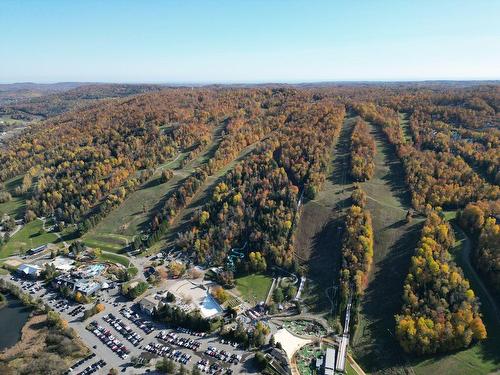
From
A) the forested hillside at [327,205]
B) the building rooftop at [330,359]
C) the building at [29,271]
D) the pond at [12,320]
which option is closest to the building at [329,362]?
the building rooftop at [330,359]

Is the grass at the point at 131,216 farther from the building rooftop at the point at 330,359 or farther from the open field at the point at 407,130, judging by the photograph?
the open field at the point at 407,130

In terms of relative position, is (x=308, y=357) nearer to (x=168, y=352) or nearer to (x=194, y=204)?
(x=168, y=352)

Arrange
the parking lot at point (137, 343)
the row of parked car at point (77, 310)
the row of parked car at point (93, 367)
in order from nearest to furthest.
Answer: the row of parked car at point (93, 367) < the parking lot at point (137, 343) < the row of parked car at point (77, 310)

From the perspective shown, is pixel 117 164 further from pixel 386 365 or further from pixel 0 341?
pixel 386 365

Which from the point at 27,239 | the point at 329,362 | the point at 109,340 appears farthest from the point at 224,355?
the point at 27,239

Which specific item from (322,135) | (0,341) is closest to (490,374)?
(0,341)
